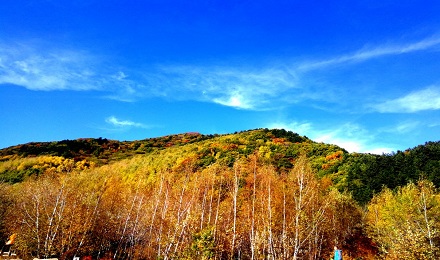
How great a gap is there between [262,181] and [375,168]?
3990 centimetres

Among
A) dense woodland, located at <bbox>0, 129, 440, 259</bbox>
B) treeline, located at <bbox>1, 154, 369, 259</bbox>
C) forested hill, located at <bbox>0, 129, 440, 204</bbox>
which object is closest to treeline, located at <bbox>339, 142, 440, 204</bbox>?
forested hill, located at <bbox>0, 129, 440, 204</bbox>

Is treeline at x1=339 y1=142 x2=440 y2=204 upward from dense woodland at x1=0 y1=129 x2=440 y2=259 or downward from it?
upward

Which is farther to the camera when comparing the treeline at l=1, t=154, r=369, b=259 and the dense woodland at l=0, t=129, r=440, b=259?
the treeline at l=1, t=154, r=369, b=259

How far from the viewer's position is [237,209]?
4512cm

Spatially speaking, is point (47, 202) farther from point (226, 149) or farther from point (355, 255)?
point (226, 149)

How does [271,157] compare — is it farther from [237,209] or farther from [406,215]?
[406,215]

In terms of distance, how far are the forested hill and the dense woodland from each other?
380mm

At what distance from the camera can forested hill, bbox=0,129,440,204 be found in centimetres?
6619

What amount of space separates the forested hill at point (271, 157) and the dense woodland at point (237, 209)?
380 millimetres

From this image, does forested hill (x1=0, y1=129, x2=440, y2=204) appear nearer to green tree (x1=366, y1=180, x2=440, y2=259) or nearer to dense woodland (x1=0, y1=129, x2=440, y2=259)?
dense woodland (x1=0, y1=129, x2=440, y2=259)

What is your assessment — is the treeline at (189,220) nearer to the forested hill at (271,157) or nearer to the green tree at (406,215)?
the green tree at (406,215)

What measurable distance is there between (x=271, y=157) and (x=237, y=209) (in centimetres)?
4069

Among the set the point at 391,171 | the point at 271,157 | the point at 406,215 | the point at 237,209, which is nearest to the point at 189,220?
the point at 237,209

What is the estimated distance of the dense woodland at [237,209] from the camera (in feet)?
107
